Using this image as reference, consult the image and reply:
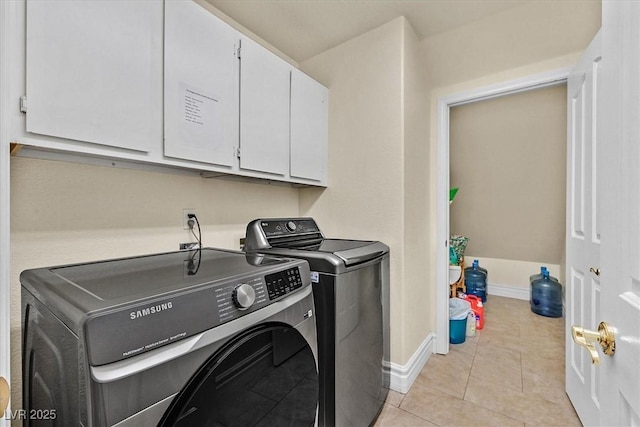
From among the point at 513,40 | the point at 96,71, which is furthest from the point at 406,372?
the point at 513,40

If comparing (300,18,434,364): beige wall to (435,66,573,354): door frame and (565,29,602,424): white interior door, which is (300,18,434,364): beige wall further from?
(565,29,602,424): white interior door

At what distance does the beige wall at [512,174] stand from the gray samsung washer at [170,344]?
2872 mm

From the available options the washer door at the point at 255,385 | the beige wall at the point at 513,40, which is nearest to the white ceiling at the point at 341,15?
the beige wall at the point at 513,40

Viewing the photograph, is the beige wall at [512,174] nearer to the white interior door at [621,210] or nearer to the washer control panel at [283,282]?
the white interior door at [621,210]

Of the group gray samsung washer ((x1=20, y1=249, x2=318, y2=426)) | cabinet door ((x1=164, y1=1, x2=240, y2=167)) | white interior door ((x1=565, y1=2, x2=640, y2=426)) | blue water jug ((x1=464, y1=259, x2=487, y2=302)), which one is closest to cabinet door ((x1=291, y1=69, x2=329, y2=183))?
cabinet door ((x1=164, y1=1, x2=240, y2=167))

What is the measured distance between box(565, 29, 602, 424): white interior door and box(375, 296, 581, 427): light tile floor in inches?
6.8

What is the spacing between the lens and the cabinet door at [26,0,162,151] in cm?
91

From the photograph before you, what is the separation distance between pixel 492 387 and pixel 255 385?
183cm

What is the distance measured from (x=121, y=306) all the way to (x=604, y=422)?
3.66ft

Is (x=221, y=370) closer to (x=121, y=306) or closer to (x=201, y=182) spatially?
(x=121, y=306)

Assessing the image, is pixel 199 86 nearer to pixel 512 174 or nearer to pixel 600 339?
pixel 600 339

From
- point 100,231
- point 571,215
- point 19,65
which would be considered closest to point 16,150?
point 19,65

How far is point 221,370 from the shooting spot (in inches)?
30.6

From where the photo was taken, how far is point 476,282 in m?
3.73
